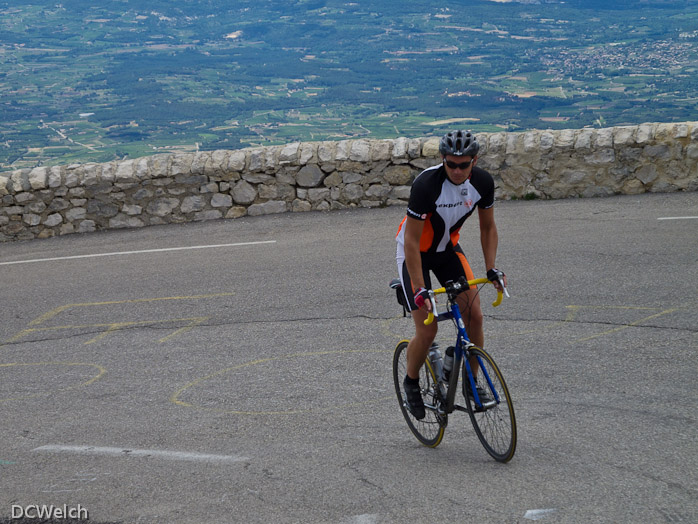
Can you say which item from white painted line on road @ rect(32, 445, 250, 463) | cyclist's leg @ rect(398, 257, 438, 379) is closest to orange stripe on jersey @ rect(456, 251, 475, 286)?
cyclist's leg @ rect(398, 257, 438, 379)

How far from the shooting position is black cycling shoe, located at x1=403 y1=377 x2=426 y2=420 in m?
5.16

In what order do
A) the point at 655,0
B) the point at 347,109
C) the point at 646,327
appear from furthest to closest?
the point at 655,0 → the point at 347,109 → the point at 646,327

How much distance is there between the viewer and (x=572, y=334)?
7.16m

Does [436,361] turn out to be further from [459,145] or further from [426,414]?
[459,145]

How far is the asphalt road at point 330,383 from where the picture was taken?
4.38 meters

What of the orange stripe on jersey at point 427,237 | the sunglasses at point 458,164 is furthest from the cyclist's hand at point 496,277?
the sunglasses at point 458,164

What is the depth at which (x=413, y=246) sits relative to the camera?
15.6ft

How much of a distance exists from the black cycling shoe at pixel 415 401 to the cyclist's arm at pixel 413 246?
86cm

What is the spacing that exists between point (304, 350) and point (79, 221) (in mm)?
8339

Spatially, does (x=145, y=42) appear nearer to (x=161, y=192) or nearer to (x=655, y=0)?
(x=655, y=0)

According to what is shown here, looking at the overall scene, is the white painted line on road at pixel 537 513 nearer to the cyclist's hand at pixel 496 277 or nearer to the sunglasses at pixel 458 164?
the cyclist's hand at pixel 496 277

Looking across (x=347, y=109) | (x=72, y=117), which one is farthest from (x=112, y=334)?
(x=72, y=117)

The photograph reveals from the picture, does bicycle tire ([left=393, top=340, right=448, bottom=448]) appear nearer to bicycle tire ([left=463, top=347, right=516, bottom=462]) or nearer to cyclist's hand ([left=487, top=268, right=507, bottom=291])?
bicycle tire ([left=463, top=347, right=516, bottom=462])

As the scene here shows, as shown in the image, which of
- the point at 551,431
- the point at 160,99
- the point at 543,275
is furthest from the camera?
the point at 160,99
